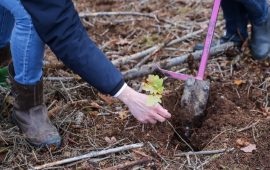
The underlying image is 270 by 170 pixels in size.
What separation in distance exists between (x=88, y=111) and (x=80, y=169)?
1.98 feet

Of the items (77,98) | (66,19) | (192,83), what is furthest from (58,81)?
(66,19)

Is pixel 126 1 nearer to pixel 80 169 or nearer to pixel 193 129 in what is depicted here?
pixel 193 129

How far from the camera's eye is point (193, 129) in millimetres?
2994

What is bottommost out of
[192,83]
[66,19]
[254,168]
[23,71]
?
[254,168]

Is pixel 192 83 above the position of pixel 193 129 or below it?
above

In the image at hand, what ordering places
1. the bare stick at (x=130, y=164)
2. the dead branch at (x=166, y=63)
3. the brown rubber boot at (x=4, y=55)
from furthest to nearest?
the dead branch at (x=166, y=63) → the brown rubber boot at (x=4, y=55) → the bare stick at (x=130, y=164)

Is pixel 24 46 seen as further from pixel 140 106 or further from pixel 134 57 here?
pixel 134 57

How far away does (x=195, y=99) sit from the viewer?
3.01 m

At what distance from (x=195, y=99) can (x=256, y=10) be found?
3.32 feet

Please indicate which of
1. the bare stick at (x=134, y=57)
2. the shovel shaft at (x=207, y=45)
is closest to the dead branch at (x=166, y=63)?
the bare stick at (x=134, y=57)

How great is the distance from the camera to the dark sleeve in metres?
2.12

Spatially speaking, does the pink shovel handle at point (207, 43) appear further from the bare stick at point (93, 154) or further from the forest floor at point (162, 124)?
the bare stick at point (93, 154)

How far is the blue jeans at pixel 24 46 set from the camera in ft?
8.43

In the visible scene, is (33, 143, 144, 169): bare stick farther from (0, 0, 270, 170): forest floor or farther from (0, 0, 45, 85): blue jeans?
(0, 0, 45, 85): blue jeans
